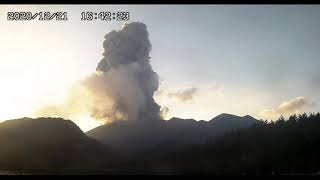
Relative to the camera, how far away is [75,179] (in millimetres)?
21078
